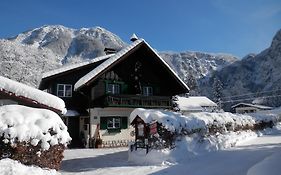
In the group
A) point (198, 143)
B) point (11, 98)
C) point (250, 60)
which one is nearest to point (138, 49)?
point (198, 143)

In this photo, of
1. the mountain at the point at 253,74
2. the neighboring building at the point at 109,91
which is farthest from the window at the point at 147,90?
the mountain at the point at 253,74

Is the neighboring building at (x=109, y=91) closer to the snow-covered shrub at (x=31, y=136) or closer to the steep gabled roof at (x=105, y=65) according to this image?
the steep gabled roof at (x=105, y=65)

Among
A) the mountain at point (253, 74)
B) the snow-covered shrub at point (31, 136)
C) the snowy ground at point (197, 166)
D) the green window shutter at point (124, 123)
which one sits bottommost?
the snowy ground at point (197, 166)

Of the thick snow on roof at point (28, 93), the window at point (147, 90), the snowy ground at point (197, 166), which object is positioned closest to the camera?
the snowy ground at point (197, 166)

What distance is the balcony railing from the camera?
29.0 metres

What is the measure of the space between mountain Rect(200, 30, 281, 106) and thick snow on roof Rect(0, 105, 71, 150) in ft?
413

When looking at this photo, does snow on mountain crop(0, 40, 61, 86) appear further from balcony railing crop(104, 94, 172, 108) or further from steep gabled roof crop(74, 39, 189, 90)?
steep gabled roof crop(74, 39, 189, 90)

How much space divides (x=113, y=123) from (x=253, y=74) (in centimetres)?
13850

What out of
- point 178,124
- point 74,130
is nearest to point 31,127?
point 178,124

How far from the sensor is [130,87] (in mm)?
32594

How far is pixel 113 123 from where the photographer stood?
1191 inches

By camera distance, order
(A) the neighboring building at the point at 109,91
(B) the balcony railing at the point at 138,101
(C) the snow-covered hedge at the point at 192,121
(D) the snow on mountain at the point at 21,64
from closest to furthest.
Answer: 1. (C) the snow-covered hedge at the point at 192,121
2. (B) the balcony railing at the point at 138,101
3. (A) the neighboring building at the point at 109,91
4. (D) the snow on mountain at the point at 21,64

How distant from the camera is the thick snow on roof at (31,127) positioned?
11.5m

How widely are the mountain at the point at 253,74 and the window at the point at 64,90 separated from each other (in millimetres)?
109715
